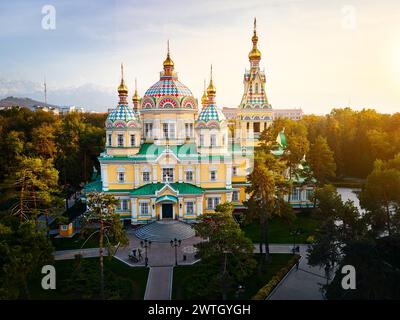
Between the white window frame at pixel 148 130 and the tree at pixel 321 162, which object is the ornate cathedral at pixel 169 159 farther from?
the tree at pixel 321 162

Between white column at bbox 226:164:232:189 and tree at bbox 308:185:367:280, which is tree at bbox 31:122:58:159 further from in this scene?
tree at bbox 308:185:367:280

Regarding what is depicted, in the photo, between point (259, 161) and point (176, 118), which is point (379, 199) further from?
point (176, 118)

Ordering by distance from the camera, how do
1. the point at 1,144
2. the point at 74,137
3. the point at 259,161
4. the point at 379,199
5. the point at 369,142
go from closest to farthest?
the point at 259,161 < the point at 379,199 < the point at 1,144 < the point at 74,137 < the point at 369,142

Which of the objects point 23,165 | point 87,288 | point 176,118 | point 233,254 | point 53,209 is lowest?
point 87,288

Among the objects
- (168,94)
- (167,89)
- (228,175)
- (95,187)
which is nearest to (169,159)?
(228,175)

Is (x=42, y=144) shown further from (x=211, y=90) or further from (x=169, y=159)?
(x=211, y=90)

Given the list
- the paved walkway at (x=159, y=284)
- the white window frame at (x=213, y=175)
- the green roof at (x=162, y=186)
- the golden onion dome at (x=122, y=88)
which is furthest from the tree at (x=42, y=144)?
the paved walkway at (x=159, y=284)

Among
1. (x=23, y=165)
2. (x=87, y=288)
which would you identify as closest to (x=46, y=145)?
(x=23, y=165)
